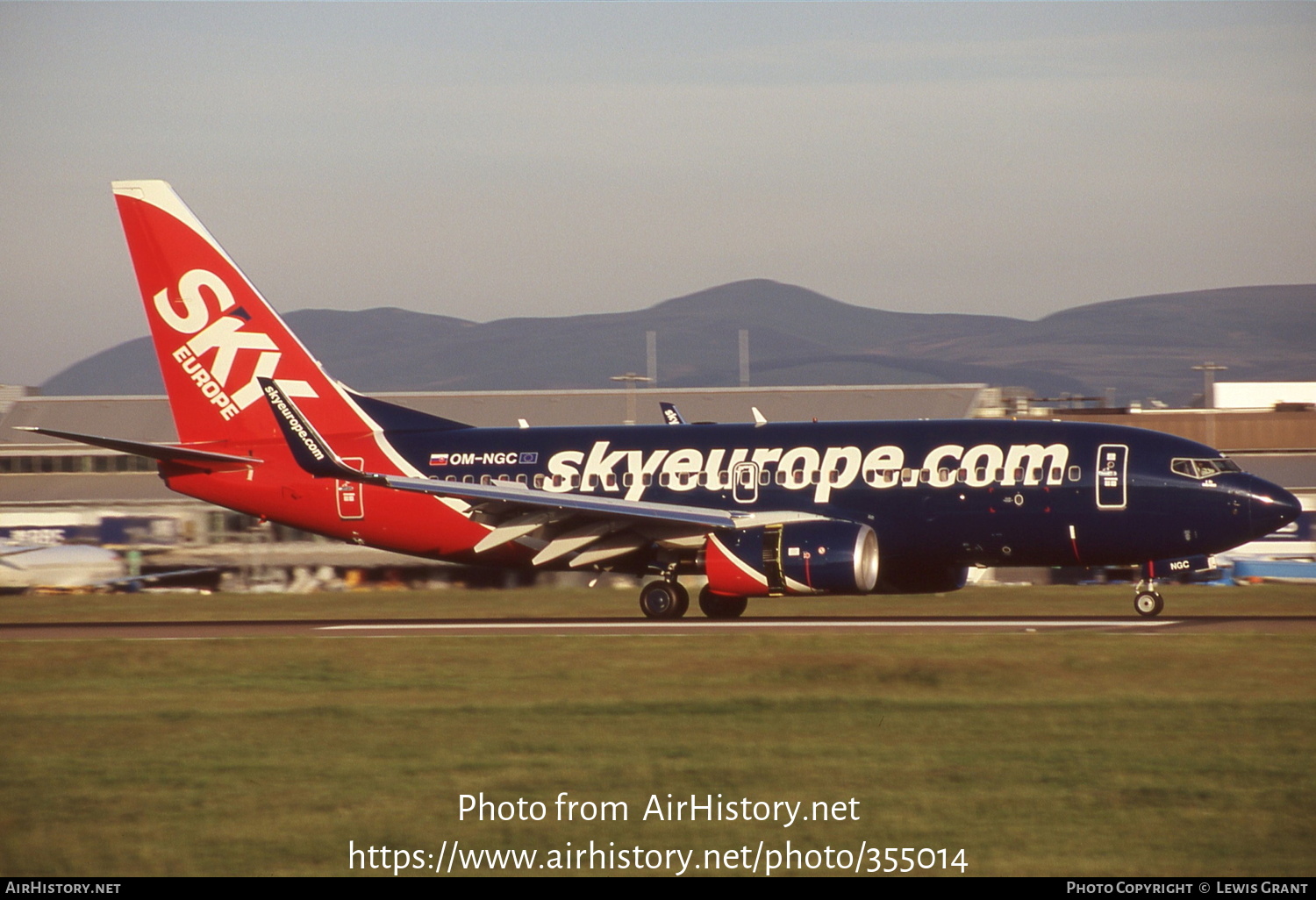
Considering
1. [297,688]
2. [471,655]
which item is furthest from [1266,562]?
[297,688]

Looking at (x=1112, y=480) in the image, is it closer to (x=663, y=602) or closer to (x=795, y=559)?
(x=795, y=559)

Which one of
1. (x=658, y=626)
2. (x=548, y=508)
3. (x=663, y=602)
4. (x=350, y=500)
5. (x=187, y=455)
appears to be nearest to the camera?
(x=658, y=626)

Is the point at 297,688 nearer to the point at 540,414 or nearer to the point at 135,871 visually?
the point at 135,871

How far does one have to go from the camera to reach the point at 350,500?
35344 millimetres

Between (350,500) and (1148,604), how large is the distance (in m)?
18.1

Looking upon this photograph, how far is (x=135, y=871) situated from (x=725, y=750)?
6.47m

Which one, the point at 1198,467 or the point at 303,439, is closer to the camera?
the point at 1198,467

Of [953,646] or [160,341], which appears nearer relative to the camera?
[953,646]

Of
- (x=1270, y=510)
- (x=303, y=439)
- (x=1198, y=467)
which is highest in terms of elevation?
(x=303, y=439)

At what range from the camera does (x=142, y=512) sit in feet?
165

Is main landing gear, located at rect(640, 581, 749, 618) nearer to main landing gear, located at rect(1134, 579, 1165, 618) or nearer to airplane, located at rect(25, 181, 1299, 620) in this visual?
airplane, located at rect(25, 181, 1299, 620)

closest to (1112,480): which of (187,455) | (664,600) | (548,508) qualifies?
(664,600)

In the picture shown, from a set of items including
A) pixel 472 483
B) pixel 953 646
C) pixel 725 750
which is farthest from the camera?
pixel 472 483

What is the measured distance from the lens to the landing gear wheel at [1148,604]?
30.7 meters
